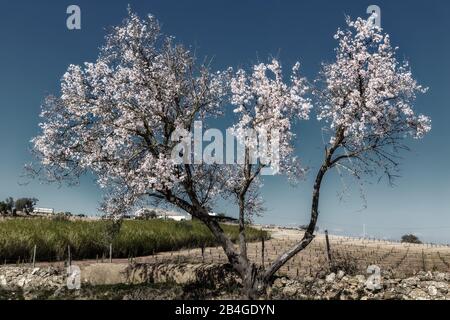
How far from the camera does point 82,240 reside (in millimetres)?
38062

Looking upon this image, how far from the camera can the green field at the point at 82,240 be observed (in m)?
35.1

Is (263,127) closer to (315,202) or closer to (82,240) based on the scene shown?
(315,202)

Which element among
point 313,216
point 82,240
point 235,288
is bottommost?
point 235,288

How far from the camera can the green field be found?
115 ft

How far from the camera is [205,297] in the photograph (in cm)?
2394

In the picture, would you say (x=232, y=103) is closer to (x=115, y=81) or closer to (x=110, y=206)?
(x=115, y=81)

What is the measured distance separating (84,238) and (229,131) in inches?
783

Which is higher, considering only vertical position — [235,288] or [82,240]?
[82,240]

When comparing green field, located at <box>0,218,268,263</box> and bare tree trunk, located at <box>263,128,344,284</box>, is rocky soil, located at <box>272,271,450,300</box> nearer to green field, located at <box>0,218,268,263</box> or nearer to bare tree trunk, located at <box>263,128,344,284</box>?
bare tree trunk, located at <box>263,128,344,284</box>

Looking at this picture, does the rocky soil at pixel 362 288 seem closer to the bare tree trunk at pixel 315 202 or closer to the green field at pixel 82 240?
the bare tree trunk at pixel 315 202

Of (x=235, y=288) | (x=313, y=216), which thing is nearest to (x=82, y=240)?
(x=235, y=288)

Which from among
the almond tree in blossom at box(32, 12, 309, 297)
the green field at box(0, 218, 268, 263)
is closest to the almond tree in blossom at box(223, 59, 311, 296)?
the almond tree in blossom at box(32, 12, 309, 297)

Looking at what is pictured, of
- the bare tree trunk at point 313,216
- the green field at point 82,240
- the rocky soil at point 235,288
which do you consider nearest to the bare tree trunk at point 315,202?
the bare tree trunk at point 313,216
